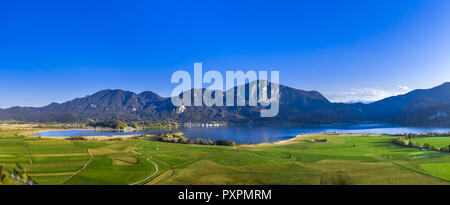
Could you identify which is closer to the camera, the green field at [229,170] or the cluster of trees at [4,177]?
the cluster of trees at [4,177]

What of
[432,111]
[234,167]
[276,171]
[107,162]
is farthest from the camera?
[432,111]

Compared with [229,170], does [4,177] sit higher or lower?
higher

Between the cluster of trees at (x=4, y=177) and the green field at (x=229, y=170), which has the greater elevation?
the cluster of trees at (x=4, y=177)

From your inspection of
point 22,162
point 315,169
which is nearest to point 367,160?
A: point 315,169

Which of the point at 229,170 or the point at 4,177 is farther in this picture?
the point at 229,170

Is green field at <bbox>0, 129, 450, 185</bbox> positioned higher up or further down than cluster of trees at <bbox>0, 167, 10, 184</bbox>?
further down

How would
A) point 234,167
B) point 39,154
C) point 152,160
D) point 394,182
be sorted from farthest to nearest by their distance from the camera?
point 39,154, point 152,160, point 234,167, point 394,182

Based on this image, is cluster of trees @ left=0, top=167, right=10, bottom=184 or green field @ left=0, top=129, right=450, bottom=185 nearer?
cluster of trees @ left=0, top=167, right=10, bottom=184

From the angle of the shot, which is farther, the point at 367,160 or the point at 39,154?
the point at 39,154

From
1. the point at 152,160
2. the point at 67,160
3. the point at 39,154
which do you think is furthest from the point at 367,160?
the point at 39,154
